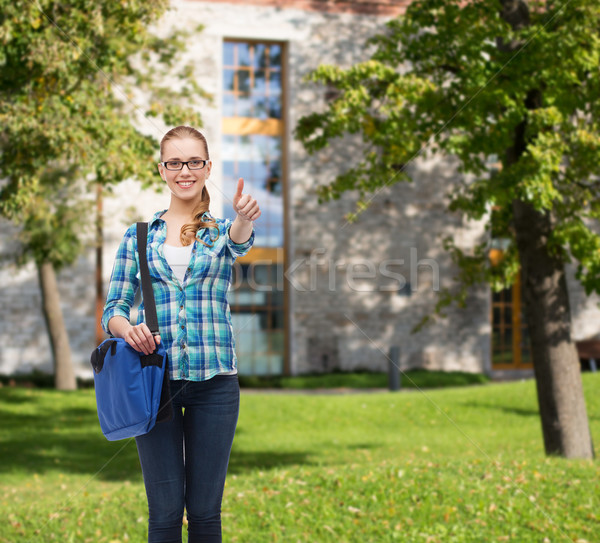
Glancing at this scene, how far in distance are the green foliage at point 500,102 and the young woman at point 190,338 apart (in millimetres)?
A: 4718

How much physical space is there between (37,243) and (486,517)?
35.9 ft

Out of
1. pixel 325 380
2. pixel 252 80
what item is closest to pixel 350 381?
pixel 325 380

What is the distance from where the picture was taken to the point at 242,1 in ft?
60.2

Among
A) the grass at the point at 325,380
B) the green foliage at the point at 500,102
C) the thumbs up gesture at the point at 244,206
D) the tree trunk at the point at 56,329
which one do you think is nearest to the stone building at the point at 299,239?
the grass at the point at 325,380

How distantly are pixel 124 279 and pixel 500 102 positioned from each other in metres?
5.36

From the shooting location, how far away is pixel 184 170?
2.67 m

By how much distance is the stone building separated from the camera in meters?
17.6

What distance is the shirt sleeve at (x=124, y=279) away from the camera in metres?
2.68

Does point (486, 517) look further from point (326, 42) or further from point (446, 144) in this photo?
point (326, 42)

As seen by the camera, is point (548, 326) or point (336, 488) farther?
point (548, 326)

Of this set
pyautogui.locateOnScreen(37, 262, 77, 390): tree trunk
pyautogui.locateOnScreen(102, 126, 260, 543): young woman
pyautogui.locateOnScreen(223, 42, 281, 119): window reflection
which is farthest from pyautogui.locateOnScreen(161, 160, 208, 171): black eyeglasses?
pyautogui.locateOnScreen(223, 42, 281, 119): window reflection

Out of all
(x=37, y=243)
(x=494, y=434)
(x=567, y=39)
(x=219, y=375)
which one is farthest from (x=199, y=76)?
(x=219, y=375)

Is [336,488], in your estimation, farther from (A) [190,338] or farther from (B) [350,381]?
(B) [350,381]

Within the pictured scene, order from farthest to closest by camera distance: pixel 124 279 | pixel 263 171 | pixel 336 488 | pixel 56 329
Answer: pixel 263 171, pixel 56 329, pixel 336 488, pixel 124 279
